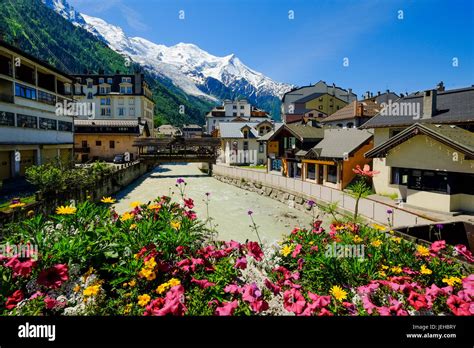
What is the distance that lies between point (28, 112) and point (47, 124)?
349 centimetres

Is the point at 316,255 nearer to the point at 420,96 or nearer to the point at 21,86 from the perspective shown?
the point at 420,96

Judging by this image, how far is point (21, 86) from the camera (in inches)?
948

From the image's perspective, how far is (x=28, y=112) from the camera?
24.8 meters

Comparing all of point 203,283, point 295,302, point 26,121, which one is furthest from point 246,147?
point 295,302

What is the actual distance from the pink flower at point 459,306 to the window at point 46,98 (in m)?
34.0

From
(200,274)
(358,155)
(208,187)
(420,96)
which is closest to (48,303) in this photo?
(200,274)

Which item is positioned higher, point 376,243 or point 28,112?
point 28,112

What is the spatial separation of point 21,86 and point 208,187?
2034 centimetres

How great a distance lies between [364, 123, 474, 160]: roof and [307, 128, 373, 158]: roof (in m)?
5.00

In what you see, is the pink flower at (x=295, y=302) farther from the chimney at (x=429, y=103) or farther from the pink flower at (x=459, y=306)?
the chimney at (x=429, y=103)

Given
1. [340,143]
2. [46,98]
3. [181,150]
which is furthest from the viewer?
[181,150]

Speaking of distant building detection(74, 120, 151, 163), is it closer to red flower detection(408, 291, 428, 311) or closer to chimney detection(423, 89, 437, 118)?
chimney detection(423, 89, 437, 118)

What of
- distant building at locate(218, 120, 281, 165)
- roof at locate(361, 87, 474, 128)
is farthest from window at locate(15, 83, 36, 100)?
roof at locate(361, 87, 474, 128)

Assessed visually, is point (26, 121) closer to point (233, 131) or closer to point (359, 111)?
point (233, 131)
